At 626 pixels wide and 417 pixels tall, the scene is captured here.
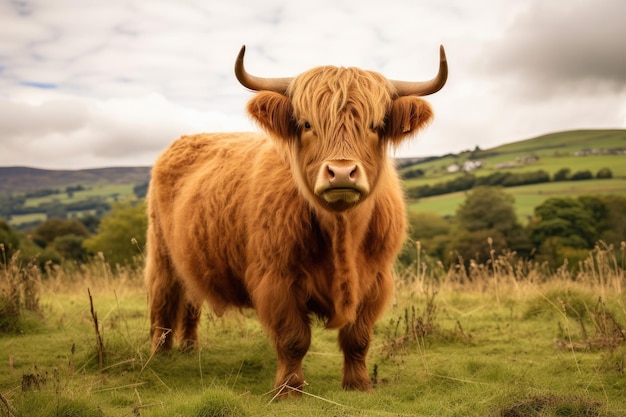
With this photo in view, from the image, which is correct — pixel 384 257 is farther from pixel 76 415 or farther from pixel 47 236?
pixel 47 236

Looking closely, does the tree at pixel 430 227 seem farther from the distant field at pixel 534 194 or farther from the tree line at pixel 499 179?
the tree line at pixel 499 179

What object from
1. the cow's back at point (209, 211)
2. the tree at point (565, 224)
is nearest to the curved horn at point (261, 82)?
the cow's back at point (209, 211)

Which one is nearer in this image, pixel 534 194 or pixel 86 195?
pixel 534 194

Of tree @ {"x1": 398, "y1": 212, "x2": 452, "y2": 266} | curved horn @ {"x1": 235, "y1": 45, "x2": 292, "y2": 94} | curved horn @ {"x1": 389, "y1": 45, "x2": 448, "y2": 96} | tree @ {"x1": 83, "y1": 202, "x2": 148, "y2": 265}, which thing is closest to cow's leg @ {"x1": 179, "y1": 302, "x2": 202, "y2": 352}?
curved horn @ {"x1": 235, "y1": 45, "x2": 292, "y2": 94}

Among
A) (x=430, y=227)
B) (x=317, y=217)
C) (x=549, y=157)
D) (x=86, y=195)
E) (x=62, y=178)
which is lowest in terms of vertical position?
(x=430, y=227)

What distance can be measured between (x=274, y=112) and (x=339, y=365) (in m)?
2.37

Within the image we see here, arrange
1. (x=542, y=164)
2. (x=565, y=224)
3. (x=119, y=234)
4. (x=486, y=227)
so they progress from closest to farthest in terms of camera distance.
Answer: (x=565, y=224)
(x=486, y=227)
(x=119, y=234)
(x=542, y=164)

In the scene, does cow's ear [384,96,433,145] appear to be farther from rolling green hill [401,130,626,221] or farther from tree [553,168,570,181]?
tree [553,168,570,181]

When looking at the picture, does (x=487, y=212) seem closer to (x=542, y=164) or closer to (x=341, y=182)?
(x=542, y=164)

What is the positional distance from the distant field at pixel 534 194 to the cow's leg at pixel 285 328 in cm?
3164

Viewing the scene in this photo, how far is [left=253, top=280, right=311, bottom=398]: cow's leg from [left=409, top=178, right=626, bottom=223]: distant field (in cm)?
3164

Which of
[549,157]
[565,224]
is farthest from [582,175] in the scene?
[565,224]

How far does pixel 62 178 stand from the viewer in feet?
313

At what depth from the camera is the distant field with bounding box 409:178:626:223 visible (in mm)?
39062
